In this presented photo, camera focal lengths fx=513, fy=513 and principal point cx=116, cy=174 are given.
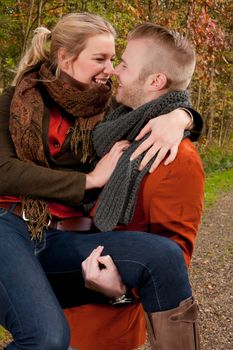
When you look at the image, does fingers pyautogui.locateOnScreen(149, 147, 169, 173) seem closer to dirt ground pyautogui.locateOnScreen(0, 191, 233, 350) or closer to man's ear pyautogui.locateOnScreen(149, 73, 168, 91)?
man's ear pyautogui.locateOnScreen(149, 73, 168, 91)

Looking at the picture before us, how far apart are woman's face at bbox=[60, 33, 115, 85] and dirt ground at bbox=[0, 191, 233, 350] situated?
9.15ft

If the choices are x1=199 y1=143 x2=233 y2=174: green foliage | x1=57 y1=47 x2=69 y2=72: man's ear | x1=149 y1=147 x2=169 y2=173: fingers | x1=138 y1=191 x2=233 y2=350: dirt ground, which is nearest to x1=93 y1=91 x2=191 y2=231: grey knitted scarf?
x1=149 y1=147 x2=169 y2=173: fingers

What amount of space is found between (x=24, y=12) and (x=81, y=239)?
300 inches

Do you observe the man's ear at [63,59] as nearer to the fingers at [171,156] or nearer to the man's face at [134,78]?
the man's face at [134,78]

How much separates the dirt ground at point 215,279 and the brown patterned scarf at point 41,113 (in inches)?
101

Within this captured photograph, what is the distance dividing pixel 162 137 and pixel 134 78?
0.40 m

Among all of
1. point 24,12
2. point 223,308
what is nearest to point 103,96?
point 223,308

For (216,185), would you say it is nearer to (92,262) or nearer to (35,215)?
(35,215)

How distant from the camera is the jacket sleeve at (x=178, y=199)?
2.26 meters

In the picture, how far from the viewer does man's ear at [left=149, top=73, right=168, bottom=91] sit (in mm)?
2475

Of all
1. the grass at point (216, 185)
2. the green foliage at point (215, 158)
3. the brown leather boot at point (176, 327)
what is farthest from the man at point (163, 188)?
the green foliage at point (215, 158)

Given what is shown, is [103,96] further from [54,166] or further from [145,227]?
[145,227]

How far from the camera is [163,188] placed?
7.43 ft

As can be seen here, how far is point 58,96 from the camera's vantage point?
8.41ft
